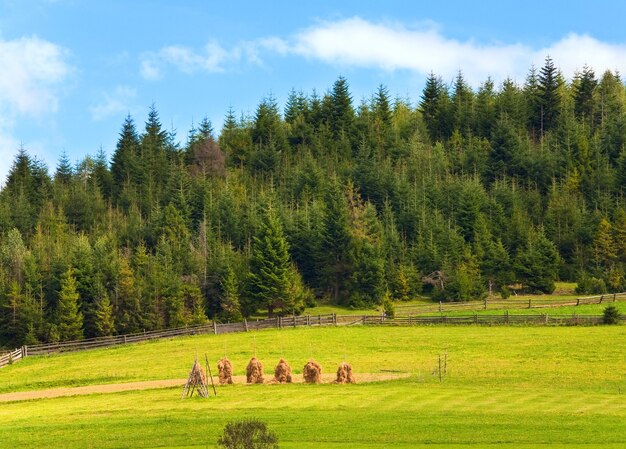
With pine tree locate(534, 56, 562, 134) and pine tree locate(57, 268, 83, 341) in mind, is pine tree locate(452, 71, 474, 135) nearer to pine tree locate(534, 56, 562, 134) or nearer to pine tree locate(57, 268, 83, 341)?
pine tree locate(534, 56, 562, 134)

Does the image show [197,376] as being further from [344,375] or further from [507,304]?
[507,304]

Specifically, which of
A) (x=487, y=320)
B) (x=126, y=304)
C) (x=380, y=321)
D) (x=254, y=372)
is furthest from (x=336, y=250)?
(x=254, y=372)

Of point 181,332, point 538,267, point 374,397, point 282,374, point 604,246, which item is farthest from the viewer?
point 604,246

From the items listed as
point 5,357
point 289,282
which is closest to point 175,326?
point 289,282

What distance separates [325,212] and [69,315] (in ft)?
123

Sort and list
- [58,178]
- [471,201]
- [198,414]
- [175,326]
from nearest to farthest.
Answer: [198,414], [175,326], [471,201], [58,178]

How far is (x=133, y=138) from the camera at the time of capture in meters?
156

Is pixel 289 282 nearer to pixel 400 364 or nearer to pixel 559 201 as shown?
pixel 400 364

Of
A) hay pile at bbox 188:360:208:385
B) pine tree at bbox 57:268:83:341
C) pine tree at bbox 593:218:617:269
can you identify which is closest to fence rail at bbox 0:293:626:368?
pine tree at bbox 57:268:83:341

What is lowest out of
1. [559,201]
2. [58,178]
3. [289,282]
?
[289,282]

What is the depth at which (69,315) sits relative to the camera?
8275 centimetres

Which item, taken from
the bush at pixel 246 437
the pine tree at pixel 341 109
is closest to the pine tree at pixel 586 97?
the pine tree at pixel 341 109

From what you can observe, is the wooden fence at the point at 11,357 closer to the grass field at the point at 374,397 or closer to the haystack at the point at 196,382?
the grass field at the point at 374,397

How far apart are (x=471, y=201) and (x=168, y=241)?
36.3 meters
